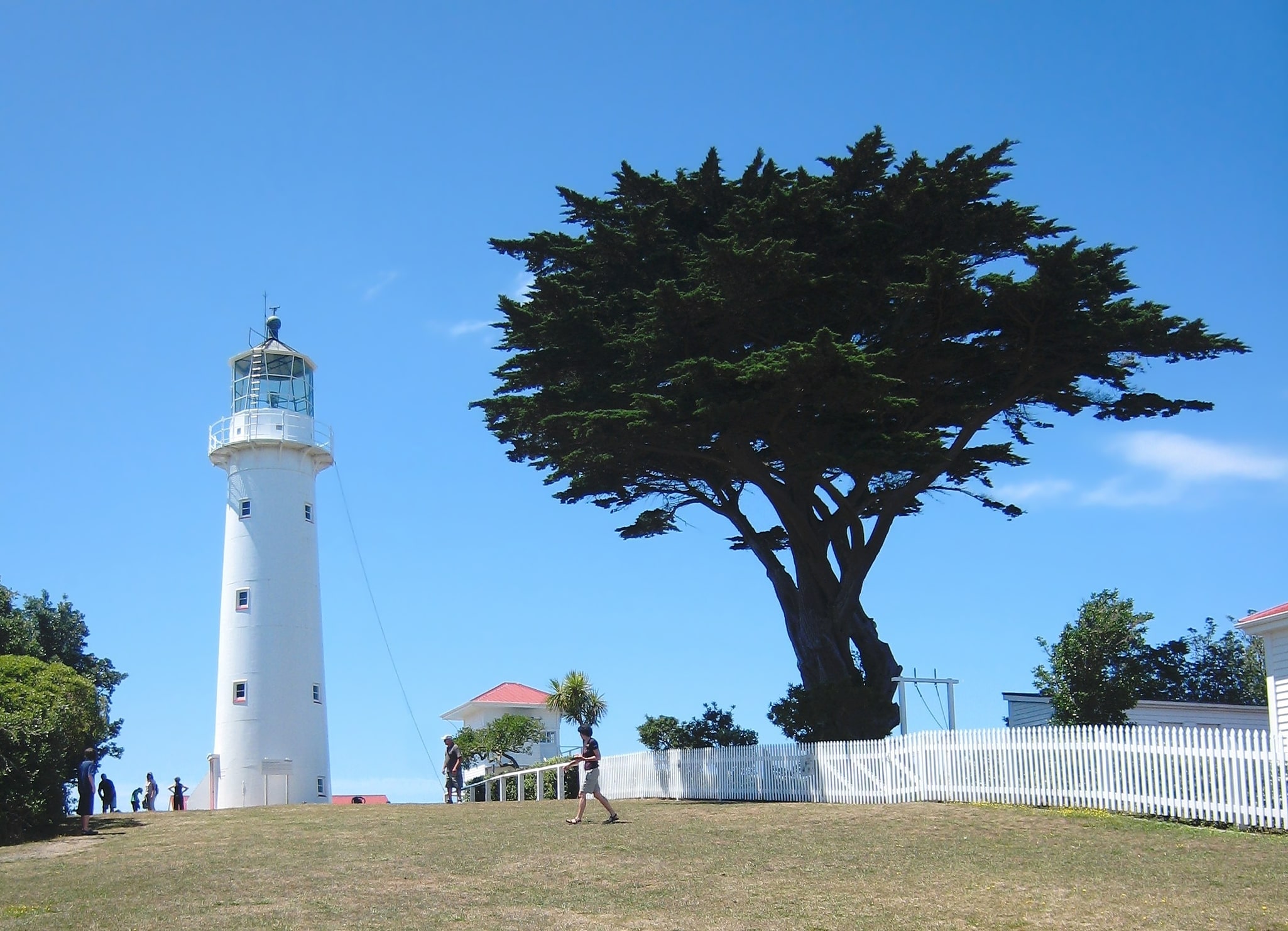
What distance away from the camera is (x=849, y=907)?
13.1 m

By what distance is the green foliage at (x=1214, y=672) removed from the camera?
40.4 meters

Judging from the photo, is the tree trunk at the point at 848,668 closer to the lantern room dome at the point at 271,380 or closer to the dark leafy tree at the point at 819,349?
the dark leafy tree at the point at 819,349

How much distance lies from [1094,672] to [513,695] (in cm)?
2703

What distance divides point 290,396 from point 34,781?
18.4 m

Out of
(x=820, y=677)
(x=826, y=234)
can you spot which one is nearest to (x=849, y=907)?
(x=820, y=677)

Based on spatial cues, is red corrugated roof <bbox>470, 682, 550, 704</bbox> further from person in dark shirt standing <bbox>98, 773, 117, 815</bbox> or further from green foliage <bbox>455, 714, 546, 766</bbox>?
person in dark shirt standing <bbox>98, 773, 117, 815</bbox>

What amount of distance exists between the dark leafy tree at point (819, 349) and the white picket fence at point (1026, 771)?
2.38 m

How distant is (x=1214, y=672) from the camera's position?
163 ft

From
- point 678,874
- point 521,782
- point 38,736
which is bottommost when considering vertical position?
point 521,782

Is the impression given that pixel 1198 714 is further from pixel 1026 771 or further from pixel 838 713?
pixel 1026 771

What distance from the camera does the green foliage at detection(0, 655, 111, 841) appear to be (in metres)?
20.6

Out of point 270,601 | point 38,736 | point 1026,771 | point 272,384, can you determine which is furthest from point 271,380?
point 1026,771

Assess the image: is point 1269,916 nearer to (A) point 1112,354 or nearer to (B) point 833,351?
(B) point 833,351

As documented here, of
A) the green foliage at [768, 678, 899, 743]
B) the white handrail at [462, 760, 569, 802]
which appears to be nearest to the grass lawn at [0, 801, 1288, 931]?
the green foliage at [768, 678, 899, 743]
